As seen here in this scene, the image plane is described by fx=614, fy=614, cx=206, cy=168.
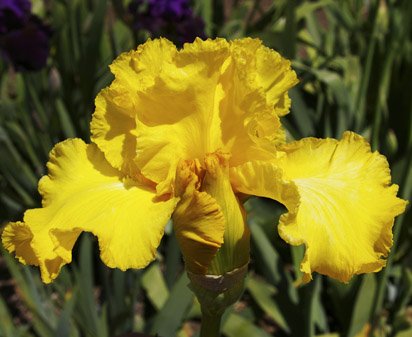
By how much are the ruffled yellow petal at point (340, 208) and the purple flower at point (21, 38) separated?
1268mm

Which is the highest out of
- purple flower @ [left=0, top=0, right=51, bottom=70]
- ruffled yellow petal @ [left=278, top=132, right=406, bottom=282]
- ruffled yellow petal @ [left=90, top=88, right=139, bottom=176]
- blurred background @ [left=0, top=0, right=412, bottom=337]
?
ruffled yellow petal @ [left=90, top=88, right=139, bottom=176]

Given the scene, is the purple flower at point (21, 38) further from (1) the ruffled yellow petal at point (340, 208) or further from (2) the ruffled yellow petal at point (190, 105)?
(1) the ruffled yellow petal at point (340, 208)

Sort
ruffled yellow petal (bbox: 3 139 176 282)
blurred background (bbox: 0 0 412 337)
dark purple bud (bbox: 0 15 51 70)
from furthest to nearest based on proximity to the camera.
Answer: dark purple bud (bbox: 0 15 51 70)
blurred background (bbox: 0 0 412 337)
ruffled yellow petal (bbox: 3 139 176 282)

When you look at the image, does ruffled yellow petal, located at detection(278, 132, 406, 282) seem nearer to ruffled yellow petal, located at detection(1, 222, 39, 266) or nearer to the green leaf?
ruffled yellow petal, located at detection(1, 222, 39, 266)

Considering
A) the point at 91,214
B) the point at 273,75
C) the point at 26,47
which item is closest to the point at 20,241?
the point at 91,214

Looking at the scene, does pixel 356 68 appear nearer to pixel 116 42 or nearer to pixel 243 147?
pixel 116 42

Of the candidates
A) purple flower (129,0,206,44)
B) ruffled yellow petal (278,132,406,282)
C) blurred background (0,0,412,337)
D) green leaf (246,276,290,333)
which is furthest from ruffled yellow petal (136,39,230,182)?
purple flower (129,0,206,44)

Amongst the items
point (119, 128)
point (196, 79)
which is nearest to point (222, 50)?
point (196, 79)

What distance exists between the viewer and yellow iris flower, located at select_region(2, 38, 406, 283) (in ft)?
2.22

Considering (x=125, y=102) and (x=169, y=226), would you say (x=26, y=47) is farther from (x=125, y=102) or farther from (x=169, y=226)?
(x=125, y=102)

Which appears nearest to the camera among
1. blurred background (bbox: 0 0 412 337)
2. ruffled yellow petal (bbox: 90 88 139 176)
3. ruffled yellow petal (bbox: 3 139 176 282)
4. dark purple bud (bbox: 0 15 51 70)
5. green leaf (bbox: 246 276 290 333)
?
ruffled yellow petal (bbox: 3 139 176 282)

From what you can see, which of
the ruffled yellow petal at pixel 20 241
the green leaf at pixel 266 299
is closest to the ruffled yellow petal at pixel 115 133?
the ruffled yellow petal at pixel 20 241

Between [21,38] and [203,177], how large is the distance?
133 centimetres

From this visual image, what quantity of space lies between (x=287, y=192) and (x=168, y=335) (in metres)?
0.64
